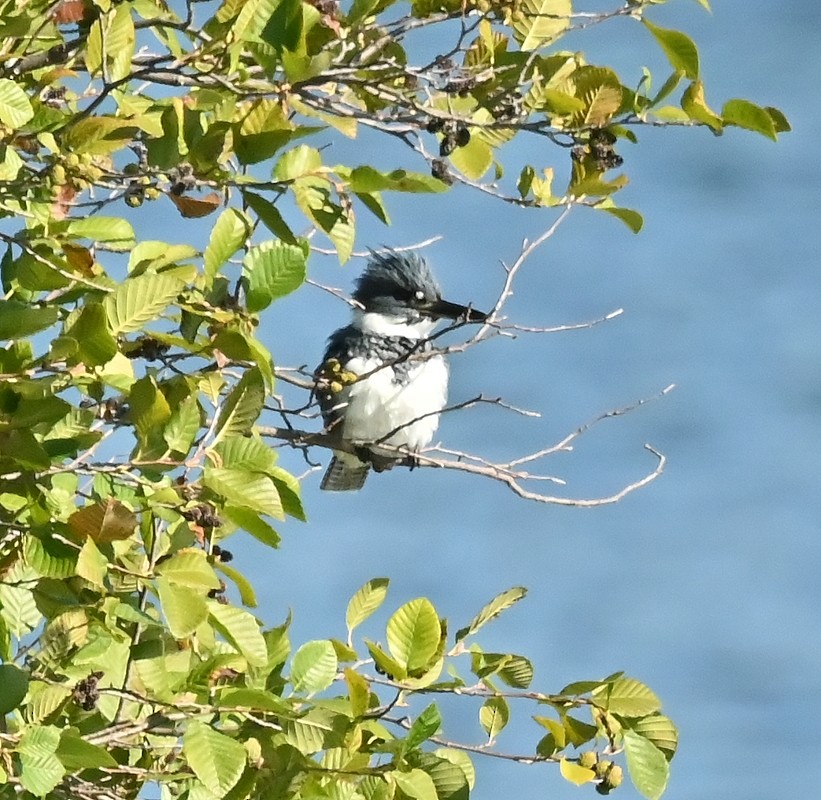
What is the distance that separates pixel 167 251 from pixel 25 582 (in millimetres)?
572

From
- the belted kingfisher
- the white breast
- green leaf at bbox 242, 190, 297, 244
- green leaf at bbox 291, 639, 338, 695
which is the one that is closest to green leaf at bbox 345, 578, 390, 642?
green leaf at bbox 291, 639, 338, 695

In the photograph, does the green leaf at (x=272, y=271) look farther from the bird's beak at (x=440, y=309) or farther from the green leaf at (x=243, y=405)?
the bird's beak at (x=440, y=309)

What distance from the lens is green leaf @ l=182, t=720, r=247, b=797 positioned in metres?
2.10

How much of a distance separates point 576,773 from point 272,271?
39.7 inches

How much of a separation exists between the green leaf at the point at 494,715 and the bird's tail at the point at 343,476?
9.96 feet

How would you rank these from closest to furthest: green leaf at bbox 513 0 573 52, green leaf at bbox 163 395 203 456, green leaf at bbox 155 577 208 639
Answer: green leaf at bbox 155 577 208 639 < green leaf at bbox 163 395 203 456 < green leaf at bbox 513 0 573 52

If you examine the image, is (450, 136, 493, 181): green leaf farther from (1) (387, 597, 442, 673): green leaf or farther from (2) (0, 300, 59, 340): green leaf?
(2) (0, 300, 59, 340): green leaf

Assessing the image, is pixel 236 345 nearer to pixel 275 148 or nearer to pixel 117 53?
pixel 275 148

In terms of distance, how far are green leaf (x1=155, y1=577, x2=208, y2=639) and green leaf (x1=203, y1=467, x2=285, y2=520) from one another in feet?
0.48

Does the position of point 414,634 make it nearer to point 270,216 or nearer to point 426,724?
point 426,724

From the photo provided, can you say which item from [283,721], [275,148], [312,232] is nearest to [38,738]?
[283,721]

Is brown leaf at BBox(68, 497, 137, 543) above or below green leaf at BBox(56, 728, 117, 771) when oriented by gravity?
above

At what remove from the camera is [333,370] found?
3.00 m

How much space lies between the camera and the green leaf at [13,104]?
7.15ft
